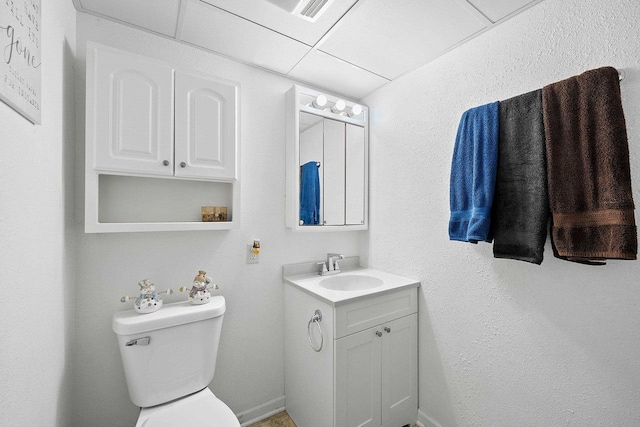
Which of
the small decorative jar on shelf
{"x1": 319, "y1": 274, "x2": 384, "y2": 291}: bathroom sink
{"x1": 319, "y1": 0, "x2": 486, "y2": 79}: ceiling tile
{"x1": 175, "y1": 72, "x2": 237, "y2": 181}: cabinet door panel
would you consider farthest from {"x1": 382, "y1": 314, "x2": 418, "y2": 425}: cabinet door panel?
{"x1": 319, "y1": 0, "x2": 486, "y2": 79}: ceiling tile

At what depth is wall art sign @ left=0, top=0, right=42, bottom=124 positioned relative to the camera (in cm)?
62

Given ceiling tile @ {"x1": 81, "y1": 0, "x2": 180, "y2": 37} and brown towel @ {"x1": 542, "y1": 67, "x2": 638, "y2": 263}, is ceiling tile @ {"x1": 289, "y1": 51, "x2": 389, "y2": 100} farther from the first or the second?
brown towel @ {"x1": 542, "y1": 67, "x2": 638, "y2": 263}

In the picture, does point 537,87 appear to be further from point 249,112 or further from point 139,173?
point 139,173

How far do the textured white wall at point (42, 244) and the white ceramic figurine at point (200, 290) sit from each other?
0.47 m

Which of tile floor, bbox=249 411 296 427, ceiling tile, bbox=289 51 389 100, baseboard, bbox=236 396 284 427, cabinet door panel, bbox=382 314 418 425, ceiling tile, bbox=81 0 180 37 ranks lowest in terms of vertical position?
tile floor, bbox=249 411 296 427

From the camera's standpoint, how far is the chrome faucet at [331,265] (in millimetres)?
1823

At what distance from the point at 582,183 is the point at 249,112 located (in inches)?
63.8

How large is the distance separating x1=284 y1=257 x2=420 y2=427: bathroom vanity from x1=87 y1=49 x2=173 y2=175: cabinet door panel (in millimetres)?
1013

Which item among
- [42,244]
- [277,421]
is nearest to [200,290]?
[42,244]

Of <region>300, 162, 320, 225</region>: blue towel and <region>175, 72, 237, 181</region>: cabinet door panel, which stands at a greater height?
<region>175, 72, 237, 181</region>: cabinet door panel

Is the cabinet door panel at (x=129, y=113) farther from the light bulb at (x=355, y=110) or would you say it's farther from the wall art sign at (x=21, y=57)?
the light bulb at (x=355, y=110)

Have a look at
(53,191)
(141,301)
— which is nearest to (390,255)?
(141,301)

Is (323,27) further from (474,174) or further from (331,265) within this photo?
(331,265)

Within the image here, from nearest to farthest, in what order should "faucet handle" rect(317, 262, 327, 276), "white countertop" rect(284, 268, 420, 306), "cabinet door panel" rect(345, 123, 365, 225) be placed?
"white countertop" rect(284, 268, 420, 306), "faucet handle" rect(317, 262, 327, 276), "cabinet door panel" rect(345, 123, 365, 225)
